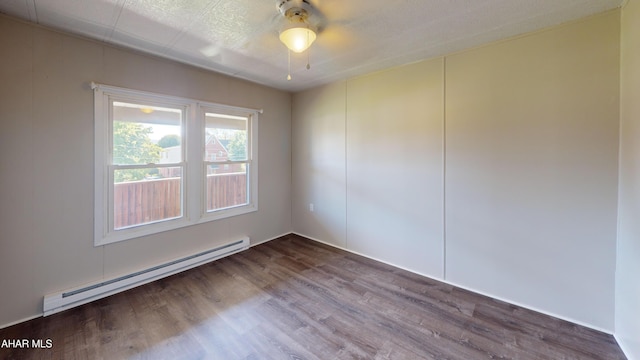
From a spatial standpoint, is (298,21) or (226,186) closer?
(298,21)

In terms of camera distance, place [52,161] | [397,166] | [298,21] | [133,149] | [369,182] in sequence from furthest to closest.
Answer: [369,182], [397,166], [133,149], [52,161], [298,21]

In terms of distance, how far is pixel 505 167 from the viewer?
91.8 inches

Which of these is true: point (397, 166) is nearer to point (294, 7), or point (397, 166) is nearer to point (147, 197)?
point (294, 7)

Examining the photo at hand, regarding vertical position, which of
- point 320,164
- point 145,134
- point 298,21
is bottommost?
point 320,164

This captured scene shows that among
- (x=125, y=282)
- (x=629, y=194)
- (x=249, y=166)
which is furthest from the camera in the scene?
(x=249, y=166)

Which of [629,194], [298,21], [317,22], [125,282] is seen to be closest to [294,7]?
[298,21]

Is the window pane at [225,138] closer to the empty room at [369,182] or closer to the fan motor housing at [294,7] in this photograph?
the empty room at [369,182]

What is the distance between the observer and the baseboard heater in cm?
214

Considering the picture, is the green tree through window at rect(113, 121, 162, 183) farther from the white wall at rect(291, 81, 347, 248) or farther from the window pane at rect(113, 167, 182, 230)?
the white wall at rect(291, 81, 347, 248)

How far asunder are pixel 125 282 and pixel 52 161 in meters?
1.33

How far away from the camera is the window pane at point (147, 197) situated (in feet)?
8.42

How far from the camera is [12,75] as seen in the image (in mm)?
1972

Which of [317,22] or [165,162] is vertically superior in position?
[317,22]

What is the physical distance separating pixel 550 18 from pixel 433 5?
1.04 metres
